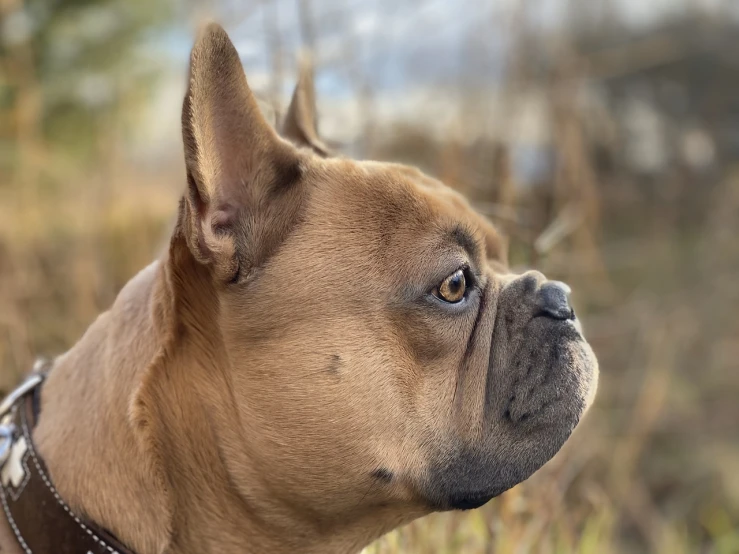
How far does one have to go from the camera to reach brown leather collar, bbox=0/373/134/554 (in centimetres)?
160

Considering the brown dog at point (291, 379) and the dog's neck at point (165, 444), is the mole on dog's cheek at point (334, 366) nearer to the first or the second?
the brown dog at point (291, 379)

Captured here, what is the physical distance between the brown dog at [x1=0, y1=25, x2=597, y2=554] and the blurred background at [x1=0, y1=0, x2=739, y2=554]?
1.43 meters

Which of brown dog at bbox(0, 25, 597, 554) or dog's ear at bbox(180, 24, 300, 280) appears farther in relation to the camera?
brown dog at bbox(0, 25, 597, 554)

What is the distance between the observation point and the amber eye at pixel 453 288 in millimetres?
1800

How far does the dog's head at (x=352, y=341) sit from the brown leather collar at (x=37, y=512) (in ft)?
1.10

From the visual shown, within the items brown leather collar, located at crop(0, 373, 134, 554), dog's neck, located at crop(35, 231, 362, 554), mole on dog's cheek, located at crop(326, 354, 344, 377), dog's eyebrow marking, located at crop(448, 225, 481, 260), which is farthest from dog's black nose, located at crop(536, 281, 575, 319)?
brown leather collar, located at crop(0, 373, 134, 554)

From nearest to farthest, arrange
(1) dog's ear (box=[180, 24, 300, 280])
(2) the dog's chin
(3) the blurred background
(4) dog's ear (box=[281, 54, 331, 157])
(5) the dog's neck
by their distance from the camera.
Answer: (1) dog's ear (box=[180, 24, 300, 280]) < (5) the dog's neck < (2) the dog's chin < (4) dog's ear (box=[281, 54, 331, 157]) < (3) the blurred background

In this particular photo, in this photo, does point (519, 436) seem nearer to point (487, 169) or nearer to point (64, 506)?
point (64, 506)

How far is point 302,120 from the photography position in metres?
2.24

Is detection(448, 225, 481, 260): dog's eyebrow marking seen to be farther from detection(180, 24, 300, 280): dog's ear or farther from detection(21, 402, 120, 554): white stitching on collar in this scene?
detection(21, 402, 120, 554): white stitching on collar

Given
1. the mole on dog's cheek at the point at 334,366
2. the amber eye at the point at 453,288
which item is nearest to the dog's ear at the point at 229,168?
the mole on dog's cheek at the point at 334,366

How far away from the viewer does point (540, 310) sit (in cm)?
189

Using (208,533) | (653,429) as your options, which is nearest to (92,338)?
(208,533)

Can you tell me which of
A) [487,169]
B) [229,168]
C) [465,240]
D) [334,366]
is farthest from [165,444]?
[487,169]
